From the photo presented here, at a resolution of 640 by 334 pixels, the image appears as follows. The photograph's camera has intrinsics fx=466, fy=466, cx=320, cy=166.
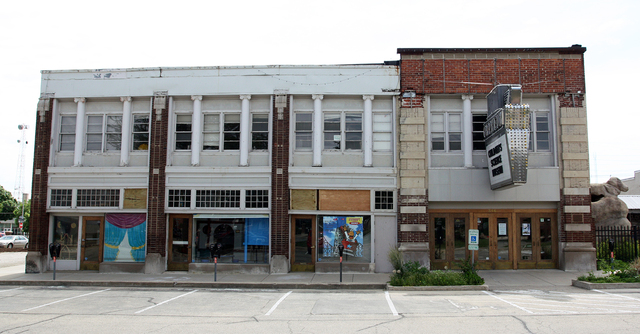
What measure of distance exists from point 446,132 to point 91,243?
48.3ft

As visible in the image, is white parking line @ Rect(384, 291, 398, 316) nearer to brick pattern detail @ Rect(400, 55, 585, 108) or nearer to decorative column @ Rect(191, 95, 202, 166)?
brick pattern detail @ Rect(400, 55, 585, 108)

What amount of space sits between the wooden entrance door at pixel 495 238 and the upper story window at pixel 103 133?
14515 millimetres

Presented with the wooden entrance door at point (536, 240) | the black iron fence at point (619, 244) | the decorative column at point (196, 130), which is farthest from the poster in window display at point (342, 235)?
the black iron fence at point (619, 244)

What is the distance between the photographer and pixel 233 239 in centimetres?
1809

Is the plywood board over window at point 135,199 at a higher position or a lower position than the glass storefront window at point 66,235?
higher

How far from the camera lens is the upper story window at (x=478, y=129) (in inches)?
707

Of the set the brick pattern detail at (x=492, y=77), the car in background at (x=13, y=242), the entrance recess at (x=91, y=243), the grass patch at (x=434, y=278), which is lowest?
the car in background at (x=13, y=242)

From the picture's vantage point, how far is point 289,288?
15.0m

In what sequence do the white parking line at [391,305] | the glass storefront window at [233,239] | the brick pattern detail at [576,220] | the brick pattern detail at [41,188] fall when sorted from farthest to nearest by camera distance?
the brick pattern detail at [41,188]
the glass storefront window at [233,239]
the brick pattern detail at [576,220]
the white parking line at [391,305]

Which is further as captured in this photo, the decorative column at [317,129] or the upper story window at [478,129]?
the upper story window at [478,129]

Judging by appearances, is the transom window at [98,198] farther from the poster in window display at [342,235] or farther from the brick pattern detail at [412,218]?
the brick pattern detail at [412,218]

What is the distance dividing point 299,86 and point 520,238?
1031cm

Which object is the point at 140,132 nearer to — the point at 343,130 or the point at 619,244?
the point at 343,130

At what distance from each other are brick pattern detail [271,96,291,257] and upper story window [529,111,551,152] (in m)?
9.40
